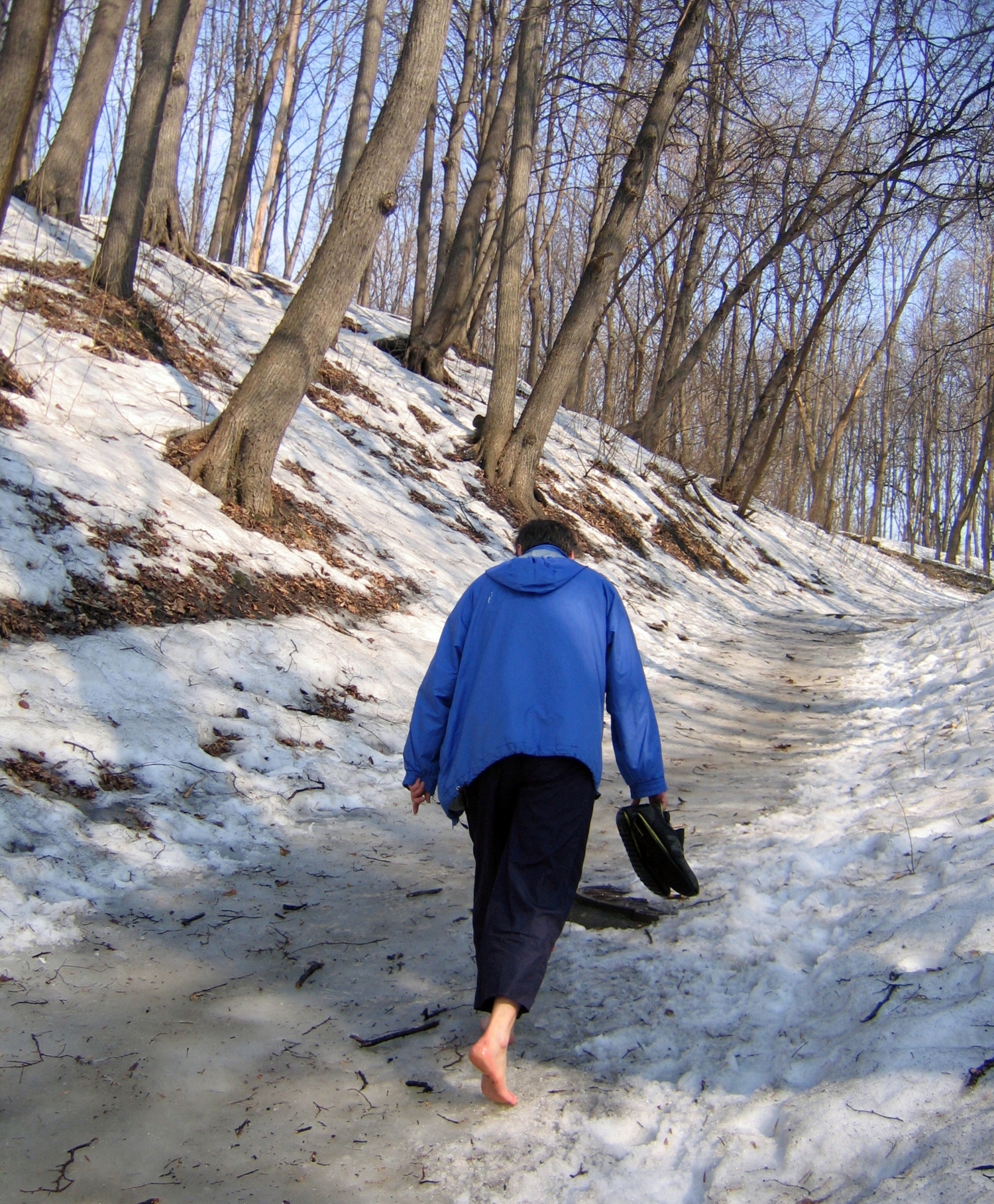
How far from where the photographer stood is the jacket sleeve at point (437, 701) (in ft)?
10.2

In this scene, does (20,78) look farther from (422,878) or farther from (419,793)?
(422,878)

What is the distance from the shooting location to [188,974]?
10.5ft

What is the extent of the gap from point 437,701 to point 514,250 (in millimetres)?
11130

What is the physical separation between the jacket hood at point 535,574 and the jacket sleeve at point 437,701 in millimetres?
138

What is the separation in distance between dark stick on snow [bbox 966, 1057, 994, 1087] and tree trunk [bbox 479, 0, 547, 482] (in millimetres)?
10594

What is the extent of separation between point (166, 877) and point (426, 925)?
1130 millimetres

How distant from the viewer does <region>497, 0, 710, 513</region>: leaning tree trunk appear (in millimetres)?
11594

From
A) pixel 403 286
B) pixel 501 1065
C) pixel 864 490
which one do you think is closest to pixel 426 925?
pixel 501 1065

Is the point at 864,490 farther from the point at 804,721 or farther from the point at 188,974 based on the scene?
the point at 188,974

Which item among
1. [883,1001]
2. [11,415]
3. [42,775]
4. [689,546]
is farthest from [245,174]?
[883,1001]

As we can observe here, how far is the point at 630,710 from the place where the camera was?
307cm

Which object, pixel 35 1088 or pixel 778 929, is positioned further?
pixel 778 929

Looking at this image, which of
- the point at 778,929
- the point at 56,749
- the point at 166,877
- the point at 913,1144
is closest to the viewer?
the point at 913,1144

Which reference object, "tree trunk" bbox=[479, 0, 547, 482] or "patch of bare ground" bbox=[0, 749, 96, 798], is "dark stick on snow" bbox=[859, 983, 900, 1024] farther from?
"tree trunk" bbox=[479, 0, 547, 482]
